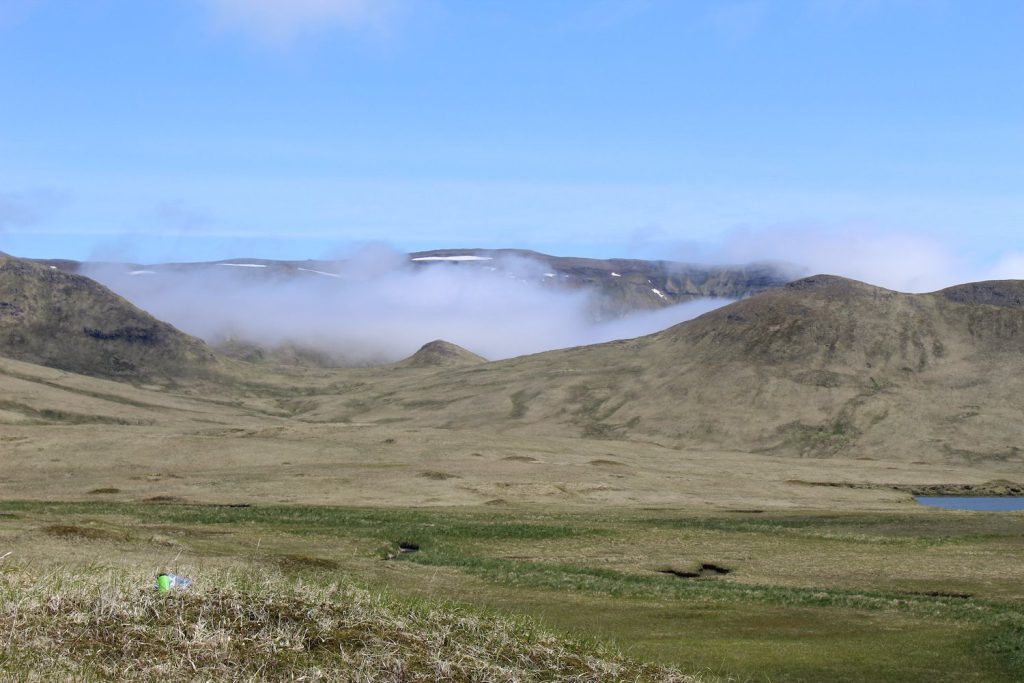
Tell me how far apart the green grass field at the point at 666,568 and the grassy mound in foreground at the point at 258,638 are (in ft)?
5.86

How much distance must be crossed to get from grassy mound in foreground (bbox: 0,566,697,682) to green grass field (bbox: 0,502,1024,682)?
5.86ft

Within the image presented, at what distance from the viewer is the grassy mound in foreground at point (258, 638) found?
53.5 ft

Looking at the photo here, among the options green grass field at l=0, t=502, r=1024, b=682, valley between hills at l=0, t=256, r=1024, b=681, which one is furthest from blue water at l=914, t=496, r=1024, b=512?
green grass field at l=0, t=502, r=1024, b=682

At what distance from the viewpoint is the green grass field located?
2853 cm

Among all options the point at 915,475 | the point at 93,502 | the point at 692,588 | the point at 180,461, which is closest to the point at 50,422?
the point at 180,461

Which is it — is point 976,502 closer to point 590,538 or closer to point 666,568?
point 590,538

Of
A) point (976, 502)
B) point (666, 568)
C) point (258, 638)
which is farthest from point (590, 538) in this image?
point (976, 502)

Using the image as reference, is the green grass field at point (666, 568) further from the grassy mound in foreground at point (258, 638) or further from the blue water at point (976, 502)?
the blue water at point (976, 502)

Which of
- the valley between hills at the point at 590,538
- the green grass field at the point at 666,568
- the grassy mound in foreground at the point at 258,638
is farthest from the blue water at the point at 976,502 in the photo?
the grassy mound in foreground at the point at 258,638

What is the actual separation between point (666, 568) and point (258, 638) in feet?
120

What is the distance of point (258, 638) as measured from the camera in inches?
695

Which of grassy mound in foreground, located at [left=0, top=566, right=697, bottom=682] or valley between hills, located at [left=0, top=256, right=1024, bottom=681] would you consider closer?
grassy mound in foreground, located at [left=0, top=566, right=697, bottom=682]

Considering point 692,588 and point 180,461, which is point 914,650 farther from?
point 180,461

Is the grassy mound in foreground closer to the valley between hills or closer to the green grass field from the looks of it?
the green grass field
